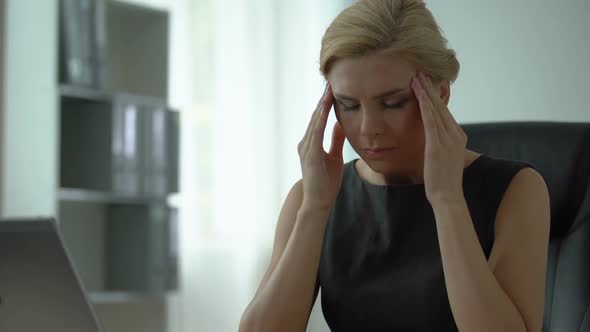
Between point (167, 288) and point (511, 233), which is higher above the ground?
point (511, 233)

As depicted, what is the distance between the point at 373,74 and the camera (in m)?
1.40

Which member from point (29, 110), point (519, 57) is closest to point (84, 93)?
point (29, 110)

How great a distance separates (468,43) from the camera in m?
3.67

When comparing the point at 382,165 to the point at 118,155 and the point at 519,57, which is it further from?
the point at 519,57

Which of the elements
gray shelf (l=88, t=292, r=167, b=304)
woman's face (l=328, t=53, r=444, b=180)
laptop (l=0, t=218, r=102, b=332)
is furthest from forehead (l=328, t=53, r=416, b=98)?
gray shelf (l=88, t=292, r=167, b=304)

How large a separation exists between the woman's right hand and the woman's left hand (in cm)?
17

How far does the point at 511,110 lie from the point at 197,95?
4.39 feet

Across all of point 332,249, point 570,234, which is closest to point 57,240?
point 332,249

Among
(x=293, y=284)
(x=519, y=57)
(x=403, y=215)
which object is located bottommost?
(x=293, y=284)

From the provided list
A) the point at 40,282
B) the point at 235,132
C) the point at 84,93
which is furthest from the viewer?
the point at 235,132

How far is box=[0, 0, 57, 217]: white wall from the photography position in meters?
3.00

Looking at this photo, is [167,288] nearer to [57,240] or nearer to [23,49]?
[23,49]

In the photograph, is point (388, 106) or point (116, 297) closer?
point (388, 106)

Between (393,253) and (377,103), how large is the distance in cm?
29
